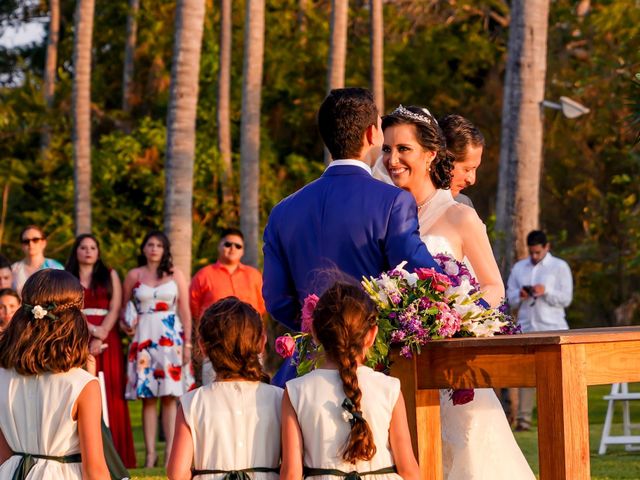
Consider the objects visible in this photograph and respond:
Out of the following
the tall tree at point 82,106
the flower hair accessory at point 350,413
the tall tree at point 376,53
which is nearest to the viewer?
the flower hair accessory at point 350,413

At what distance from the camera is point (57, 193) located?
33.3m

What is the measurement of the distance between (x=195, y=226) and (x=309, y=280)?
26.4 metres

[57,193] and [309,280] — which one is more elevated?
[57,193]

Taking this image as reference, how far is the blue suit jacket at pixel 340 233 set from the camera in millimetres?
5816

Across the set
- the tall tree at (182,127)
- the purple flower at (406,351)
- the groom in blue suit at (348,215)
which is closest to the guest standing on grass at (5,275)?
the tall tree at (182,127)

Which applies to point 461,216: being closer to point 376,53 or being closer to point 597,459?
point 597,459

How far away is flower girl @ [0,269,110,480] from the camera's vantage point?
19.0 ft

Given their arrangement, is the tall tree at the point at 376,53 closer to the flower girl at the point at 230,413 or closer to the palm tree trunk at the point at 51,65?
the palm tree trunk at the point at 51,65

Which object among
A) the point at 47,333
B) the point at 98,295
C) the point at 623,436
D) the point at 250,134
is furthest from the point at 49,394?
the point at 250,134

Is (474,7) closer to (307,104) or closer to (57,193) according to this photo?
(307,104)

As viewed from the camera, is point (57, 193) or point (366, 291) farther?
point (57, 193)

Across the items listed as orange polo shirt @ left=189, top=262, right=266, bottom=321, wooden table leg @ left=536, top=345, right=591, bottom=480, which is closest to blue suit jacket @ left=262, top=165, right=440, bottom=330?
wooden table leg @ left=536, top=345, right=591, bottom=480

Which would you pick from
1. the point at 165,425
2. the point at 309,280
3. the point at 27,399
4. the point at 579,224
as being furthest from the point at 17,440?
the point at 579,224

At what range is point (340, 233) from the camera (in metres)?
5.86
